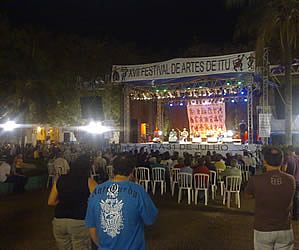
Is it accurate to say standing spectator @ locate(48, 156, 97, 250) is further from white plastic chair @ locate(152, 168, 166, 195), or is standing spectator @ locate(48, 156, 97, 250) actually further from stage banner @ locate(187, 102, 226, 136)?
stage banner @ locate(187, 102, 226, 136)

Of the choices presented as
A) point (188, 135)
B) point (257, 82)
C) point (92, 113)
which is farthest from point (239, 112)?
point (92, 113)

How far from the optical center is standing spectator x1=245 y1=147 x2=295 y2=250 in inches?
129

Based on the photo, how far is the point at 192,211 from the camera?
8453 mm

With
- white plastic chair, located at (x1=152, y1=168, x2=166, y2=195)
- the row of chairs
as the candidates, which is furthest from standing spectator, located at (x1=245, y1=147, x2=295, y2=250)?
white plastic chair, located at (x1=152, y1=168, x2=166, y2=195)

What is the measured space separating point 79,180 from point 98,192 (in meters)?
1.00

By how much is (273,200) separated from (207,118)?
17690mm

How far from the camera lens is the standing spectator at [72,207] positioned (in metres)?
3.77

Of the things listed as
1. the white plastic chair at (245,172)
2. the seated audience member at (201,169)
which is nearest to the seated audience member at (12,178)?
the seated audience member at (201,169)

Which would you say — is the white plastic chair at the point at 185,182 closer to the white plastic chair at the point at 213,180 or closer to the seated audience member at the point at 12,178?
the white plastic chair at the point at 213,180

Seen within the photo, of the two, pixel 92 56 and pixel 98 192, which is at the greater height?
pixel 92 56

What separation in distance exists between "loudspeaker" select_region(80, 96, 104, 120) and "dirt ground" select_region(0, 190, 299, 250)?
896 cm

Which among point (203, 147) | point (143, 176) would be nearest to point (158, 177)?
point (143, 176)

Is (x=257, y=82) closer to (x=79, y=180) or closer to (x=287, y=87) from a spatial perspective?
(x=287, y=87)

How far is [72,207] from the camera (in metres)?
3.78
